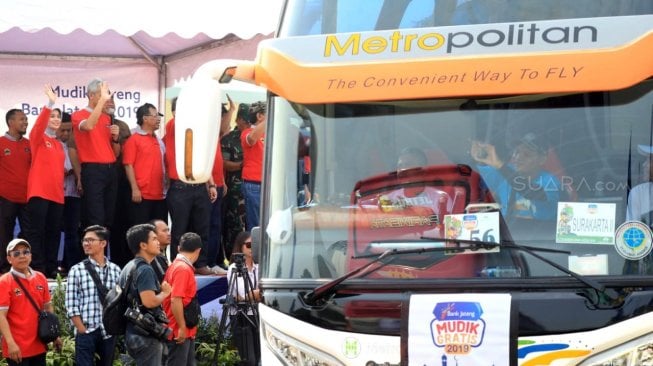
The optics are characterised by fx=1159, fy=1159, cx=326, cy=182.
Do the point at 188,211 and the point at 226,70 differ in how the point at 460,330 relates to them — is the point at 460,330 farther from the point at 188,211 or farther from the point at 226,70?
the point at 188,211

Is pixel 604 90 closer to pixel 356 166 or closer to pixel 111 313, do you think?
pixel 356 166

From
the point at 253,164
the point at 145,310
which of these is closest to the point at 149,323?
the point at 145,310

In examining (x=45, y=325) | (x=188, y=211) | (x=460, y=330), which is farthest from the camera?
(x=188, y=211)

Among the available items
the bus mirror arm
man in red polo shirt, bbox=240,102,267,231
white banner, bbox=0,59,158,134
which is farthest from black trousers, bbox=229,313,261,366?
the bus mirror arm

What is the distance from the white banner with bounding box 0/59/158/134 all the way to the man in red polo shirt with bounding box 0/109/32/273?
1.27 metres

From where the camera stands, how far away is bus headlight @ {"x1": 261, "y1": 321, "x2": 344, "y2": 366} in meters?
5.90

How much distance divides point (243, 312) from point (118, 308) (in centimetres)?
187

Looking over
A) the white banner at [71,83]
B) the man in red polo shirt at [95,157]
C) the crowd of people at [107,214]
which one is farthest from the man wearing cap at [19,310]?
the white banner at [71,83]

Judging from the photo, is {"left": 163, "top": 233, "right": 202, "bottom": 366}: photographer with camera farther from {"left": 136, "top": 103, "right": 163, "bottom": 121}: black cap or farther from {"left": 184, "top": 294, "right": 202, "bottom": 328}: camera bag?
{"left": 136, "top": 103, "right": 163, "bottom": 121}: black cap

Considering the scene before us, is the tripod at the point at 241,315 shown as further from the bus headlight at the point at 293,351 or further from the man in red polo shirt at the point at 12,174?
the bus headlight at the point at 293,351

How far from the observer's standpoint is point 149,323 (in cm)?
1010

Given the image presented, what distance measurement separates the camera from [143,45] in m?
13.8

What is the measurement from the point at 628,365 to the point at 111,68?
9683mm

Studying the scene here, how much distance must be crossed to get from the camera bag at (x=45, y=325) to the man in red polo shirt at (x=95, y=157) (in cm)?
170
